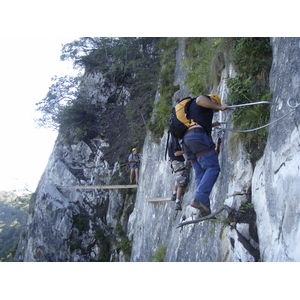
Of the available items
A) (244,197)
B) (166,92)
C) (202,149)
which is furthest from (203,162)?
(166,92)

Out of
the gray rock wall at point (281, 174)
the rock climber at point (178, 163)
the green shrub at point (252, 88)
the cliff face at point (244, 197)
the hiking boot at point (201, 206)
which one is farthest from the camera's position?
the rock climber at point (178, 163)

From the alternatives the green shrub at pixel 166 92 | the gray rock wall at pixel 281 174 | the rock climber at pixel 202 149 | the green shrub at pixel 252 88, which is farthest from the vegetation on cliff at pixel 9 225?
the gray rock wall at pixel 281 174

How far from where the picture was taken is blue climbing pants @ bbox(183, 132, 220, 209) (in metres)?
3.33

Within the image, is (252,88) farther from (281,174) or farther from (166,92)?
(166,92)

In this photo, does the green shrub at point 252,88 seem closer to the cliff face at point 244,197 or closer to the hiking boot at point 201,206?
the cliff face at point 244,197

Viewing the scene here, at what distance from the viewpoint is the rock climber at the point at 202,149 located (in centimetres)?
333

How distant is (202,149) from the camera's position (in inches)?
137

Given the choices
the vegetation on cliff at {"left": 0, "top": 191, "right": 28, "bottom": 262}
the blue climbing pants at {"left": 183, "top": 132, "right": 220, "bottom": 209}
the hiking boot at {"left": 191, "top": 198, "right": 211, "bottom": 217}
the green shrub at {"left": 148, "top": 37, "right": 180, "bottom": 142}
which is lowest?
the vegetation on cliff at {"left": 0, "top": 191, "right": 28, "bottom": 262}

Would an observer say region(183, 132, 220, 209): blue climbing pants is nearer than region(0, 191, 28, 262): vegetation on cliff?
Yes

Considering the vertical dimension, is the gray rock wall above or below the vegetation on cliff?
above

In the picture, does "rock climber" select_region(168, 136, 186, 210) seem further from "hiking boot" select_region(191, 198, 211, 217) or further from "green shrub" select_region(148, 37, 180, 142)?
"green shrub" select_region(148, 37, 180, 142)

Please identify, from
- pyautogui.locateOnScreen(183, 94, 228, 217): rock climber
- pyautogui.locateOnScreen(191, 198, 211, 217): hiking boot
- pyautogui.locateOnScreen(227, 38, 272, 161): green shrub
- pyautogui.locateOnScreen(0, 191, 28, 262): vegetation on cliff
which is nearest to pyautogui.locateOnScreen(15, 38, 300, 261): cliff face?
pyautogui.locateOnScreen(227, 38, 272, 161): green shrub

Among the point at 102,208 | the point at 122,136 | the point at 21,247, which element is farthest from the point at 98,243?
the point at 122,136

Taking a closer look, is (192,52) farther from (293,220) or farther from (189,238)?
(293,220)
